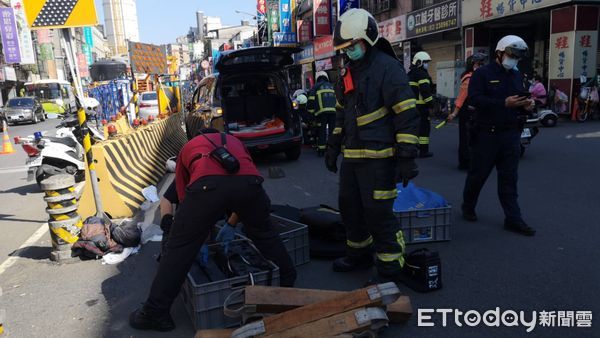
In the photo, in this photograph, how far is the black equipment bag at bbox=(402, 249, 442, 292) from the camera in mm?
3547

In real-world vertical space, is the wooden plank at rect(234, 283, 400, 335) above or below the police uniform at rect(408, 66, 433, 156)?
below

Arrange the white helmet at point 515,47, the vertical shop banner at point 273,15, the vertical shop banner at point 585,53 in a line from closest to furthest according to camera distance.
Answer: the white helmet at point 515,47 < the vertical shop banner at point 585,53 < the vertical shop banner at point 273,15

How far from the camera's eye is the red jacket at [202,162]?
3.05 meters

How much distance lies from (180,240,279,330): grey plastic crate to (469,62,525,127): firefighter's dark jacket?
2.88 m

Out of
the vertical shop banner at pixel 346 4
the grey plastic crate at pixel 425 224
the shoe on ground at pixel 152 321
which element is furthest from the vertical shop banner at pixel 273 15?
the shoe on ground at pixel 152 321

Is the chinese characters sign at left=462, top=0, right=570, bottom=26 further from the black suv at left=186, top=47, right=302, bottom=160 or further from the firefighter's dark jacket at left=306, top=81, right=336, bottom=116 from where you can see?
the black suv at left=186, top=47, right=302, bottom=160

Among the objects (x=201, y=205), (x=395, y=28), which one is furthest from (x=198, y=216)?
(x=395, y=28)

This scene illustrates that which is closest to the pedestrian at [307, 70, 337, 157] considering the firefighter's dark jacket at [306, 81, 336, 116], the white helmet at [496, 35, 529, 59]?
the firefighter's dark jacket at [306, 81, 336, 116]

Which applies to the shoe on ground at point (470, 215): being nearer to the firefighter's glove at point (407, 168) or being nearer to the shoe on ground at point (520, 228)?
the shoe on ground at point (520, 228)

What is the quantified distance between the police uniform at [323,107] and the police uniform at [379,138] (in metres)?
5.92

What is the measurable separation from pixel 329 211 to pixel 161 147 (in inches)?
238

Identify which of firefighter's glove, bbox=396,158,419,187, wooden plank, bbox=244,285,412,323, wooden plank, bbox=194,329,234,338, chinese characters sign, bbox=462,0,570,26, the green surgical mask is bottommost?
wooden plank, bbox=194,329,234,338

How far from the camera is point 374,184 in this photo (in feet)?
11.3

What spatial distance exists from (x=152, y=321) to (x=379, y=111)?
2179 mm
